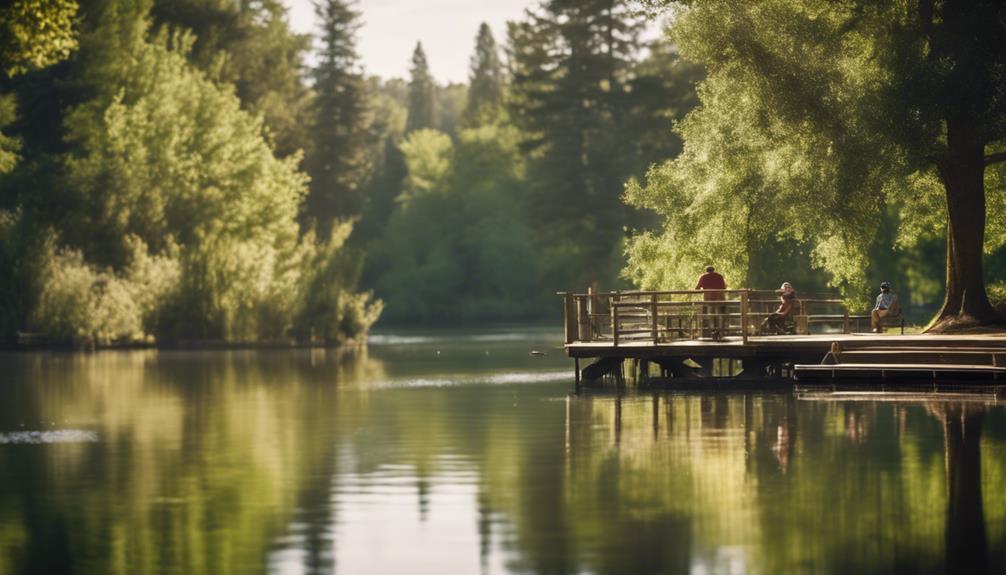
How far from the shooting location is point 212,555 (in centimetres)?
1689

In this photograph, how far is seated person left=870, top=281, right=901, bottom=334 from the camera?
43.8 metres

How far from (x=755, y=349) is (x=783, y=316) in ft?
13.3

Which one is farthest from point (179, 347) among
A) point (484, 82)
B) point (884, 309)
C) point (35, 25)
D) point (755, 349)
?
point (484, 82)

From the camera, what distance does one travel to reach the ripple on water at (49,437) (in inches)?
1154

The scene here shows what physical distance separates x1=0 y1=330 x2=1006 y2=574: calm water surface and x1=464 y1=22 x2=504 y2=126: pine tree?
111746 millimetres

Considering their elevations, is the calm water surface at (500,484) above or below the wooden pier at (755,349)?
below

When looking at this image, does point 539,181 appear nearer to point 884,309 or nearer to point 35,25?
point 35,25

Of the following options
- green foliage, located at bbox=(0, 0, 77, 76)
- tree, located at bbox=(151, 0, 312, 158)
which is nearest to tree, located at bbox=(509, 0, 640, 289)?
tree, located at bbox=(151, 0, 312, 158)

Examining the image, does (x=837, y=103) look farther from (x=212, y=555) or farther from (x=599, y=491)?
(x=212, y=555)

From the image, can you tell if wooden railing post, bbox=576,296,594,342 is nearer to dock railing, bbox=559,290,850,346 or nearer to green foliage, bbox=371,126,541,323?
dock railing, bbox=559,290,850,346

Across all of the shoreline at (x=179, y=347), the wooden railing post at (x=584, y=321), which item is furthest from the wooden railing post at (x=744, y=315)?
the shoreline at (x=179, y=347)

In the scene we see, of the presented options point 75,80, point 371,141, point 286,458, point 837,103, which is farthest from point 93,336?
point 371,141

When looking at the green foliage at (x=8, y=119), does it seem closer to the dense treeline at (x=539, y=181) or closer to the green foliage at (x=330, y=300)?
the green foliage at (x=330, y=300)

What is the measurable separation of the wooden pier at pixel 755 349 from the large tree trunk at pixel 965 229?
7.18ft
